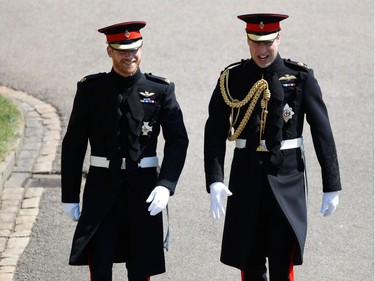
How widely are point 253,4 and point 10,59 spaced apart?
10.7 feet

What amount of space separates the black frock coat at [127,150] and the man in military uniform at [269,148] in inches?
10.7

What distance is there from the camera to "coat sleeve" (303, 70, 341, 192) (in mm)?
6145

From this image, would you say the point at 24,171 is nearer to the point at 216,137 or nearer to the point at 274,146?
the point at 216,137

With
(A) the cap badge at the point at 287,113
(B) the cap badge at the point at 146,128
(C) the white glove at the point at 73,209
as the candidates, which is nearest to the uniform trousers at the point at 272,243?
(A) the cap badge at the point at 287,113

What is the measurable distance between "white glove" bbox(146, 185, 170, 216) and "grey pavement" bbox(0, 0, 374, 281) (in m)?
1.54

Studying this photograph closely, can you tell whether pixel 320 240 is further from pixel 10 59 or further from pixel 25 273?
pixel 10 59

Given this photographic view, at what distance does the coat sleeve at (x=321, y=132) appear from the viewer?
614 cm

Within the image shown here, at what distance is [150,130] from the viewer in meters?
6.17

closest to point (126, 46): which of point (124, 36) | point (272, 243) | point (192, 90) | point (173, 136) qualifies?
point (124, 36)

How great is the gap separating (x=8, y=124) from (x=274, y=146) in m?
4.47

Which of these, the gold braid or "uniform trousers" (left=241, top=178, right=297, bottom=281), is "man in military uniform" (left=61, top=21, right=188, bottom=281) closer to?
the gold braid

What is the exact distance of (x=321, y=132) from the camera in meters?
6.15

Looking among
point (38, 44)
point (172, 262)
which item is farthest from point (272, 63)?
point (38, 44)

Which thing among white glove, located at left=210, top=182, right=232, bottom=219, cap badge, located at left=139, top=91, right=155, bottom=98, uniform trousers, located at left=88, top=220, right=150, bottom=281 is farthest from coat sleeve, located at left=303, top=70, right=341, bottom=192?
uniform trousers, located at left=88, top=220, right=150, bottom=281
